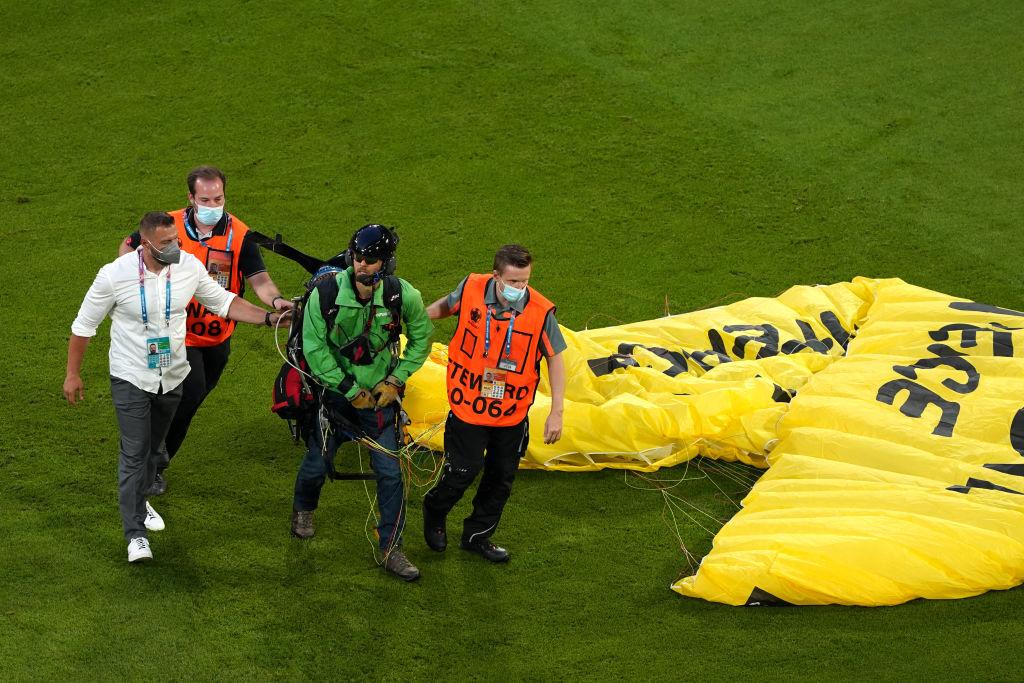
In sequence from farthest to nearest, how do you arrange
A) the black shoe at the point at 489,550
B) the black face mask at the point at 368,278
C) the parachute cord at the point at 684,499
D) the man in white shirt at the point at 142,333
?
the parachute cord at the point at 684,499
the black shoe at the point at 489,550
the man in white shirt at the point at 142,333
the black face mask at the point at 368,278

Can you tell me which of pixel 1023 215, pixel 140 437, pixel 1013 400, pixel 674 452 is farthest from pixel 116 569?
pixel 1023 215

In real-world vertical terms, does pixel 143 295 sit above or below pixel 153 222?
below

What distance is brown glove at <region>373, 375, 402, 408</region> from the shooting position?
15.8ft

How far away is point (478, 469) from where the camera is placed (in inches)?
198

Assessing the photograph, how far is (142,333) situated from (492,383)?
146cm

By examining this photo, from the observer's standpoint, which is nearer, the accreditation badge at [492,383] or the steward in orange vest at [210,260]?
the accreditation badge at [492,383]

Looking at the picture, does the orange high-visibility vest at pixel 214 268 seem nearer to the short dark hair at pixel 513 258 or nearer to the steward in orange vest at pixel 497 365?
the steward in orange vest at pixel 497 365

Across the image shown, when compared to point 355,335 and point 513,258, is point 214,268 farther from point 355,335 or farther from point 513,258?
point 513,258

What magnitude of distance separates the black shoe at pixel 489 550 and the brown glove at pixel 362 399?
0.88m

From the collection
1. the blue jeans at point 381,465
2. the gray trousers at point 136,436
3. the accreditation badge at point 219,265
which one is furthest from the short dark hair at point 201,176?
the blue jeans at point 381,465

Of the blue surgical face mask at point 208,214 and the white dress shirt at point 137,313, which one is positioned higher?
the blue surgical face mask at point 208,214

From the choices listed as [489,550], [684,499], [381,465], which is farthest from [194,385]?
[684,499]

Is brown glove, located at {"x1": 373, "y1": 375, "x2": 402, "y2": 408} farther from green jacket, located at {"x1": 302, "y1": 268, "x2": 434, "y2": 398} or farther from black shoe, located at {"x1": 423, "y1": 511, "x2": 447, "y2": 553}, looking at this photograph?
black shoe, located at {"x1": 423, "y1": 511, "x2": 447, "y2": 553}

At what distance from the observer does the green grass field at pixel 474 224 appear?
4676 mm
